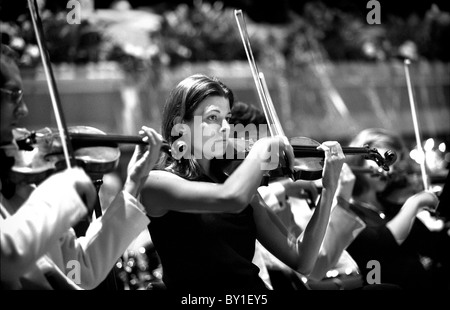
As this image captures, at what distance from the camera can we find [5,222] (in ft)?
4.48

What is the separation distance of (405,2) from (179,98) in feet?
15.3

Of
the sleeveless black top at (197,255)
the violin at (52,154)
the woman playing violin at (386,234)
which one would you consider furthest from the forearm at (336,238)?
the violin at (52,154)

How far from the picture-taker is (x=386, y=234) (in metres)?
2.70

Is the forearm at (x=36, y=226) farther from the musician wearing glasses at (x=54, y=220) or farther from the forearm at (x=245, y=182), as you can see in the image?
the forearm at (x=245, y=182)

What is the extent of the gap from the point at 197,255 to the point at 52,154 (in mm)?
522

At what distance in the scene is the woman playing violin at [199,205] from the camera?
5.60 feet

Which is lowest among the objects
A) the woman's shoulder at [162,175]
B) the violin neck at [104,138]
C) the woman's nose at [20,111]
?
the woman's shoulder at [162,175]

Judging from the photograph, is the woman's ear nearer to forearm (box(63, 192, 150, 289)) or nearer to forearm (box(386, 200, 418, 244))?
forearm (box(63, 192, 150, 289))

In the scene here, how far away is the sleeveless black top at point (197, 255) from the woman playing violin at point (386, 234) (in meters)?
0.86

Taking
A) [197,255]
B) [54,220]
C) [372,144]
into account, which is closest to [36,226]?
[54,220]

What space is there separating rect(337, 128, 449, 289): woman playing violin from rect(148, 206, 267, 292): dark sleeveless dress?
863 millimetres
